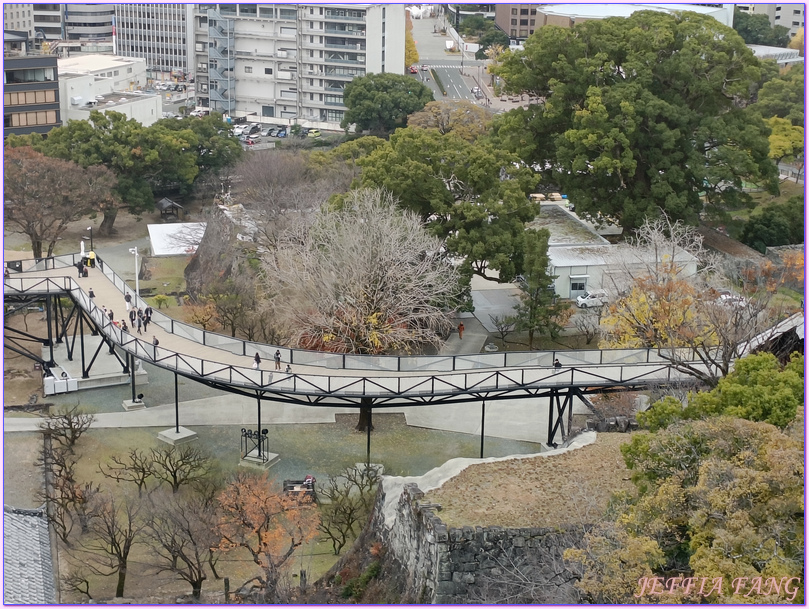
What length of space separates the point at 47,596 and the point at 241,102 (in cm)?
8743

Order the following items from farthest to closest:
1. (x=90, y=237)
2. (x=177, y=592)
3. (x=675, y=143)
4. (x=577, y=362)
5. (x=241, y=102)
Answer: (x=241, y=102), (x=90, y=237), (x=675, y=143), (x=577, y=362), (x=177, y=592)

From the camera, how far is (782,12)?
14862cm

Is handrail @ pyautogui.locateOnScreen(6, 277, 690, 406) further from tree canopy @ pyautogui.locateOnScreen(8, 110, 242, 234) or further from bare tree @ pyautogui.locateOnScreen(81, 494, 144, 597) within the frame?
tree canopy @ pyautogui.locateOnScreen(8, 110, 242, 234)

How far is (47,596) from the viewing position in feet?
115

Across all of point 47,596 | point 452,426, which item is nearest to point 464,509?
point 47,596

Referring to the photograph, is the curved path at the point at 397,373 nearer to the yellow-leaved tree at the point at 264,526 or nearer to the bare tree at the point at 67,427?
the bare tree at the point at 67,427

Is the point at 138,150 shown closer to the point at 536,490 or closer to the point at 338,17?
the point at 338,17

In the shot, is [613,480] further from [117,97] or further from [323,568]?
[117,97]

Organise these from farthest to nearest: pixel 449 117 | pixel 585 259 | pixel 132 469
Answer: pixel 449 117, pixel 585 259, pixel 132 469

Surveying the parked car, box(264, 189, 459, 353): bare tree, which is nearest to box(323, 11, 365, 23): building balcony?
the parked car

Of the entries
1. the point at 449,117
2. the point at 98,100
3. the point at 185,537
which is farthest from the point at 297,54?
the point at 185,537

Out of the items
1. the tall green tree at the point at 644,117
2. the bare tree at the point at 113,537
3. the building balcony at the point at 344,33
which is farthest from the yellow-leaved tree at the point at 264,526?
the building balcony at the point at 344,33

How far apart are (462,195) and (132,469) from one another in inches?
826

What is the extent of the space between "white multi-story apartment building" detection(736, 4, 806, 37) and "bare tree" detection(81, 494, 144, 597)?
123183 millimetres
